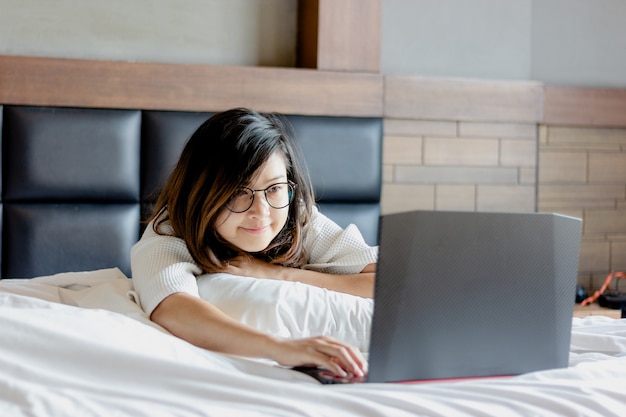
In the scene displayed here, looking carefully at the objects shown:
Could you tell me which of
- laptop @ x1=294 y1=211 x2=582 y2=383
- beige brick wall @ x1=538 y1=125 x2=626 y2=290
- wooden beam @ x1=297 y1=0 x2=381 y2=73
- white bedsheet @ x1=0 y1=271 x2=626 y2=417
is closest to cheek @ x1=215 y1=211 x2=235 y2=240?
white bedsheet @ x1=0 y1=271 x2=626 y2=417

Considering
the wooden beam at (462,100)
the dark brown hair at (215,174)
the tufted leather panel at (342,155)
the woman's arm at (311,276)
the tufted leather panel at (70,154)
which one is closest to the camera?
the dark brown hair at (215,174)

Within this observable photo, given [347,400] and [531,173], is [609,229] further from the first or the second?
[347,400]

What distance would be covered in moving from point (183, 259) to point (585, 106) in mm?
1987

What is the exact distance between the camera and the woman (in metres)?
1.29

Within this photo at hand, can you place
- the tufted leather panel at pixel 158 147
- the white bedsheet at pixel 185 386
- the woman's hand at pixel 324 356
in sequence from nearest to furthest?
the white bedsheet at pixel 185 386 < the woman's hand at pixel 324 356 < the tufted leather panel at pixel 158 147

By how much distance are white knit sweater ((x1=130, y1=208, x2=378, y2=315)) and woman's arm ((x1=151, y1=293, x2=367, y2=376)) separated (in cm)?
4

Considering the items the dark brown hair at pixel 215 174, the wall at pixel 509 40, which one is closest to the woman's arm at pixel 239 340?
the dark brown hair at pixel 215 174

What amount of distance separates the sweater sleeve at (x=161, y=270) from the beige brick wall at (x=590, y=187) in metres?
1.83

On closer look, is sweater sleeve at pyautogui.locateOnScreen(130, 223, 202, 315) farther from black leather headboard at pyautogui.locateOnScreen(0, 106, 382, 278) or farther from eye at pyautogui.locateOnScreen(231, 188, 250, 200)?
black leather headboard at pyautogui.locateOnScreen(0, 106, 382, 278)

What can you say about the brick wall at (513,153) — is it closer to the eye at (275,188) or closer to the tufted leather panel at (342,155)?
the tufted leather panel at (342,155)

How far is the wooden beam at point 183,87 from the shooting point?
2.47 metres

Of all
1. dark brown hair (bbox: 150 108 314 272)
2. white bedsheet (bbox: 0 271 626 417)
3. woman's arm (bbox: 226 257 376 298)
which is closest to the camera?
white bedsheet (bbox: 0 271 626 417)

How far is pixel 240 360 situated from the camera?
116cm

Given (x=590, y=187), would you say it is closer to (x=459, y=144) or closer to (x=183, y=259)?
(x=459, y=144)
